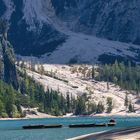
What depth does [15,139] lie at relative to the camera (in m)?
188

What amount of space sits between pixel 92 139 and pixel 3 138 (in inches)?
2450

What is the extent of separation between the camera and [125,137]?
428ft

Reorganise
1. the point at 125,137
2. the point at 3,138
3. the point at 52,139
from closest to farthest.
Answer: the point at 125,137
the point at 52,139
the point at 3,138

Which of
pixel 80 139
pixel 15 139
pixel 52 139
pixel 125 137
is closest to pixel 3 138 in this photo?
pixel 15 139

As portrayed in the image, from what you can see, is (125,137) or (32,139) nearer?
(125,137)

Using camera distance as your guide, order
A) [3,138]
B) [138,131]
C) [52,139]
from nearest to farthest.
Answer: [138,131]
[52,139]
[3,138]

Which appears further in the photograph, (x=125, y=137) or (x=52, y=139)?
(x=52, y=139)

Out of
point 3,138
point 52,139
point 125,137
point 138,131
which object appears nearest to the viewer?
point 125,137

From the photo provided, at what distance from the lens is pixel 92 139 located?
5408 inches

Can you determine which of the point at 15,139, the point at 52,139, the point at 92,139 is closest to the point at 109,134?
the point at 92,139

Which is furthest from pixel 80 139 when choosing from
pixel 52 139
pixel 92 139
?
pixel 52 139

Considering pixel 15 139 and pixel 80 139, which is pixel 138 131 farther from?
pixel 15 139

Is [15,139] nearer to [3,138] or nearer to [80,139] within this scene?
[3,138]

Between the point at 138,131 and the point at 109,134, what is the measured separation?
6.12 meters
